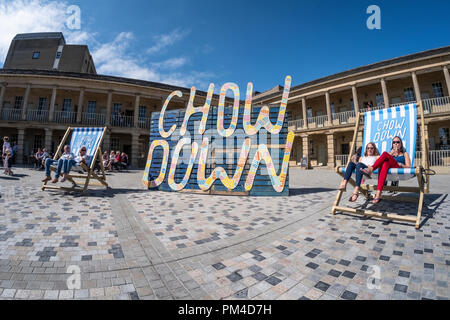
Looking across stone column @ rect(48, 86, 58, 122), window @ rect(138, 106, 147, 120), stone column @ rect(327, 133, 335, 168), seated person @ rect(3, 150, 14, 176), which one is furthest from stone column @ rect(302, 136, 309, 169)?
stone column @ rect(48, 86, 58, 122)

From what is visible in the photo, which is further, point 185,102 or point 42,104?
point 185,102

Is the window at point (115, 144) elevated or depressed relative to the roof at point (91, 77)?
depressed

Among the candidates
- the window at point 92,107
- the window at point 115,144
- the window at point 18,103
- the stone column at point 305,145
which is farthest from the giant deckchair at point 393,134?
the window at point 18,103

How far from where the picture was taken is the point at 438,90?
15.4m

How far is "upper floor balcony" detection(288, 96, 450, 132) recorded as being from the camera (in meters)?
14.2

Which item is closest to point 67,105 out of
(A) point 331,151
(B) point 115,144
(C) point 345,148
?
(B) point 115,144

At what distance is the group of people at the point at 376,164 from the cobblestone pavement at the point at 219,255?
567 millimetres

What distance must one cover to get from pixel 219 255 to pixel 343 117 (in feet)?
67.2

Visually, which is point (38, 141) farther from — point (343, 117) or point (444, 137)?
point (444, 137)

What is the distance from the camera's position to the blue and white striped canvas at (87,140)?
18.0 feet

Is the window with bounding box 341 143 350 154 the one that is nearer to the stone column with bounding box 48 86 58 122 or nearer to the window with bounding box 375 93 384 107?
the window with bounding box 375 93 384 107

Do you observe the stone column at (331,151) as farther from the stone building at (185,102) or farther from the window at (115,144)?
the window at (115,144)
